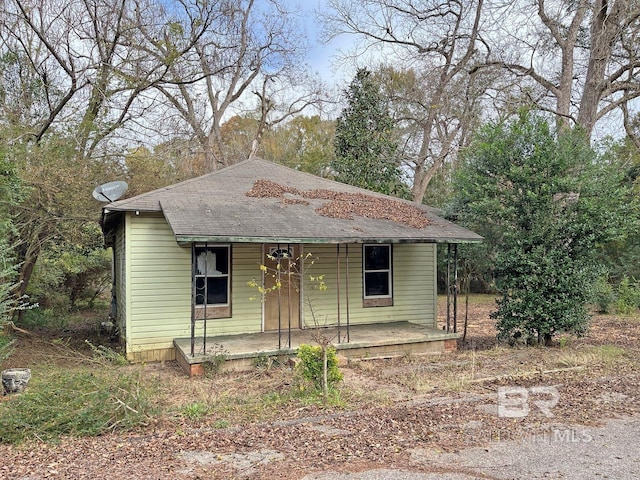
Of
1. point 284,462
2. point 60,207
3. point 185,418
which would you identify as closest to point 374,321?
point 185,418

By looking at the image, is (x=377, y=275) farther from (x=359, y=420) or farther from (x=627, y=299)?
(x=627, y=299)

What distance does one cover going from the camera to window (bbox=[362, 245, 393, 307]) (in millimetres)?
11086

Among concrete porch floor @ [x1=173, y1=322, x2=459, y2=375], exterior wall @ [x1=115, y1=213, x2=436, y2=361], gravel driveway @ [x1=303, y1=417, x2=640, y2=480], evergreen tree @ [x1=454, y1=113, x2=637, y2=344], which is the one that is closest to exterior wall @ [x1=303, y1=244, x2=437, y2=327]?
exterior wall @ [x1=115, y1=213, x2=436, y2=361]

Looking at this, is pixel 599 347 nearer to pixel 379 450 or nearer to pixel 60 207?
pixel 379 450

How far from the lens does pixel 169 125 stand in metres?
21.8

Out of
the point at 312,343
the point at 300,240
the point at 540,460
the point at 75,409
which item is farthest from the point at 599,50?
the point at 75,409

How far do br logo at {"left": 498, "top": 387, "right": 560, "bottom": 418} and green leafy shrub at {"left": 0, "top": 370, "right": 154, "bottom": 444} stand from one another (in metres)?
4.16

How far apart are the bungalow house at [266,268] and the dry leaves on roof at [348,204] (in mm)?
35

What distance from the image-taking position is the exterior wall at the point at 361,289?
34.8ft

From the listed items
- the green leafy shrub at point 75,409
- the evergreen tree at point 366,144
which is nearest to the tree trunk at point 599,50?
the evergreen tree at point 366,144

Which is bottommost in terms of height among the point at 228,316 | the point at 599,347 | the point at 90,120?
the point at 599,347

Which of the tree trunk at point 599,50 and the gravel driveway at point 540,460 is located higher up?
the tree trunk at point 599,50

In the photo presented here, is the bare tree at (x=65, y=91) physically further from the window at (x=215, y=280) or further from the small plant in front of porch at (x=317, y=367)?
the small plant in front of porch at (x=317, y=367)

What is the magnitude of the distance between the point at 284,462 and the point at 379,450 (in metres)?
0.91
